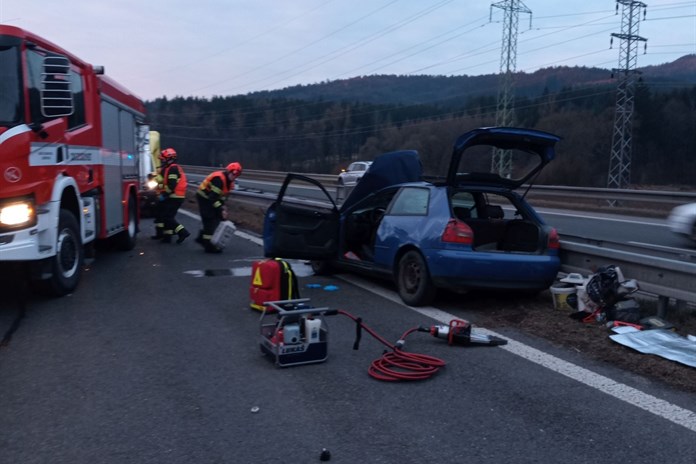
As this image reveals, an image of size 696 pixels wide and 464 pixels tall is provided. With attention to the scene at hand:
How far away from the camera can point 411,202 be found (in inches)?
326

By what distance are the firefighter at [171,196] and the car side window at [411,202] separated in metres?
5.82

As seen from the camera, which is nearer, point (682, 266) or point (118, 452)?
point (118, 452)

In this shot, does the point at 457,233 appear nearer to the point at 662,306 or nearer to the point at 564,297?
the point at 564,297

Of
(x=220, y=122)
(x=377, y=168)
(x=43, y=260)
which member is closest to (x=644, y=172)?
(x=377, y=168)

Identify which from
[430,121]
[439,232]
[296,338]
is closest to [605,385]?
[296,338]

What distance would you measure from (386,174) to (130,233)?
538 cm

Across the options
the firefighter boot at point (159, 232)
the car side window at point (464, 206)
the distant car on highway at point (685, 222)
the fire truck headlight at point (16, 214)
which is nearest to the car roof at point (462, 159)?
the car side window at point (464, 206)

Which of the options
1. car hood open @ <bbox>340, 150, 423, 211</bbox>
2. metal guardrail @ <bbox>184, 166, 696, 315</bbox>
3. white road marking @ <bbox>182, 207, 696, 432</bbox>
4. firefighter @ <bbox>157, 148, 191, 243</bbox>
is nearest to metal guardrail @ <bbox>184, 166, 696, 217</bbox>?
firefighter @ <bbox>157, 148, 191, 243</bbox>

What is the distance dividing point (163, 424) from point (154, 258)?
7.71m

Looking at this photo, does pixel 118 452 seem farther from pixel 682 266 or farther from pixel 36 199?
pixel 682 266

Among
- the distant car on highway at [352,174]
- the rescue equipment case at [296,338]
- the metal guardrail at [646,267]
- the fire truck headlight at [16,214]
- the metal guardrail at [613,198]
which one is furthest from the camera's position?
the distant car on highway at [352,174]

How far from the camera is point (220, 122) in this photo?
289 feet

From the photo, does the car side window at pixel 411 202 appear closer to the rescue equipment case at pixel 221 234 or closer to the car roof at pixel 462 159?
the car roof at pixel 462 159

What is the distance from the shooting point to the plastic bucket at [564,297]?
7.26 m
